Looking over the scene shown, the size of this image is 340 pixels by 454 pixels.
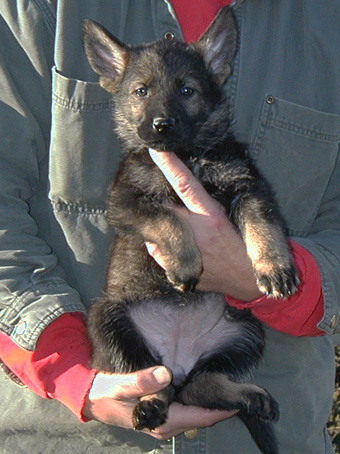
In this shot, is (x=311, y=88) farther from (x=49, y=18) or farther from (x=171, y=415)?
(x=171, y=415)

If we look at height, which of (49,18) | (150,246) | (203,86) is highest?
(49,18)

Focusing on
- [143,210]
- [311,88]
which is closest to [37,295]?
[143,210]

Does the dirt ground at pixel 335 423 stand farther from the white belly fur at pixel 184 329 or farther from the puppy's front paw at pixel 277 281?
the puppy's front paw at pixel 277 281

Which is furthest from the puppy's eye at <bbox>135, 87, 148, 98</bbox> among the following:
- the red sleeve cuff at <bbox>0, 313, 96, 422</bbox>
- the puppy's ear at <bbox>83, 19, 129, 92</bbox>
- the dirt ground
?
the dirt ground

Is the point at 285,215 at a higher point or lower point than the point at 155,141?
lower

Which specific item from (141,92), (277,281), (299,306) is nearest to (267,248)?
(277,281)

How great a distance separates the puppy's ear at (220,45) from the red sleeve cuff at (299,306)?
3.16 feet

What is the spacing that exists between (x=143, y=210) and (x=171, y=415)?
0.89m

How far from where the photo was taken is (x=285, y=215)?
2812 mm

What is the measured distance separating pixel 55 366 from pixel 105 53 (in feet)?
4.65

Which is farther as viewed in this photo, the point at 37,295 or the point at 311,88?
the point at 311,88

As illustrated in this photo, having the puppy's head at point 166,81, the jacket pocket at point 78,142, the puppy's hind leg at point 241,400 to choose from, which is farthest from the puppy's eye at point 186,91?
the puppy's hind leg at point 241,400

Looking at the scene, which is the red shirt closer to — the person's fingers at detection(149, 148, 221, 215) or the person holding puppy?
the person holding puppy

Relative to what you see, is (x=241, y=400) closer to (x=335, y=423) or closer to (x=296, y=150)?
(x=296, y=150)
